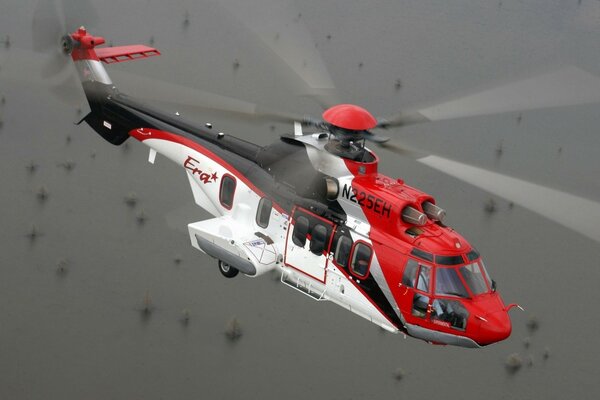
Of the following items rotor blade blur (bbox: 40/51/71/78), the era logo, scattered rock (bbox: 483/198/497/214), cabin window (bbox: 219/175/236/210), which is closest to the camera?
cabin window (bbox: 219/175/236/210)

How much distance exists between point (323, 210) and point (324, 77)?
6.81ft

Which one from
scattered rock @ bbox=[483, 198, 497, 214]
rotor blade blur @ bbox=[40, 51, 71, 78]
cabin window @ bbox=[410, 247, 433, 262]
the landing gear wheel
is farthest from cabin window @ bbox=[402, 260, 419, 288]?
rotor blade blur @ bbox=[40, 51, 71, 78]

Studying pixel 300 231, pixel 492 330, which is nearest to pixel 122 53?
pixel 300 231

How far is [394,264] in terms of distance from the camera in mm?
11500

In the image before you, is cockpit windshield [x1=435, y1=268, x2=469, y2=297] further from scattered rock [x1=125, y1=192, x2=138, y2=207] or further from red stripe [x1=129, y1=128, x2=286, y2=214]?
scattered rock [x1=125, y1=192, x2=138, y2=207]

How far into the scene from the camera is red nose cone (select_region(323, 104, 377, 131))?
38.4 ft

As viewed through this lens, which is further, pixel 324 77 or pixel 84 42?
pixel 84 42

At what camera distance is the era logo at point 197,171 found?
1407cm

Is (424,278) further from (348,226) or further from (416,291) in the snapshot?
(348,226)

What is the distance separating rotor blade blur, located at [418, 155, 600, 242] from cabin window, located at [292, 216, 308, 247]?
2.14m

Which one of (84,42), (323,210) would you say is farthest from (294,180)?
(84,42)

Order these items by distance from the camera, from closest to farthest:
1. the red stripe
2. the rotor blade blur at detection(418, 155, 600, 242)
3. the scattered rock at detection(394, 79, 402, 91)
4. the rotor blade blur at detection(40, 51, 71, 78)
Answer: the rotor blade blur at detection(418, 155, 600, 242) → the red stripe → the rotor blade blur at detection(40, 51, 71, 78) → the scattered rock at detection(394, 79, 402, 91)

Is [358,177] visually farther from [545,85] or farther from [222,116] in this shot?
[545,85]

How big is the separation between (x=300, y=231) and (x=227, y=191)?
1856 millimetres
